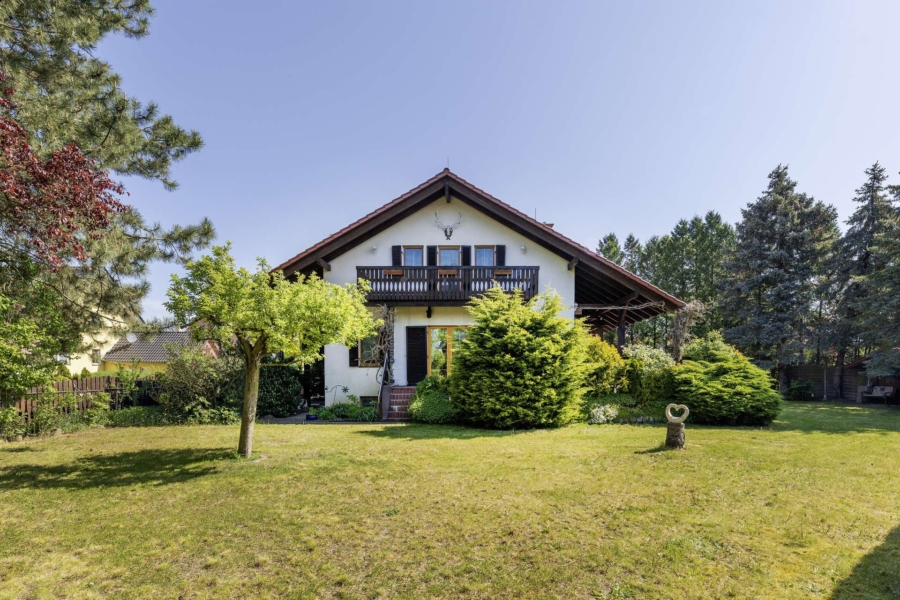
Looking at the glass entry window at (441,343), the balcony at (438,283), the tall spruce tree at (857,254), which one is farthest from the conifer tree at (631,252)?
the glass entry window at (441,343)

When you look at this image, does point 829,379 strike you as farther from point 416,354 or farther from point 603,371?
point 416,354

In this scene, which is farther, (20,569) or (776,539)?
(776,539)

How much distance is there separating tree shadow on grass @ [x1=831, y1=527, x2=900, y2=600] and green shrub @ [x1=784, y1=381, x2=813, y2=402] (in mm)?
24181

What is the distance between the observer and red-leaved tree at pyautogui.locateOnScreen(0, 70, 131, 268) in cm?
485

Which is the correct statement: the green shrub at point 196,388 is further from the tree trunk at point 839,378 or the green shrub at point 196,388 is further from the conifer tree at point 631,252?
the conifer tree at point 631,252

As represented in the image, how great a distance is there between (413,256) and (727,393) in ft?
35.3

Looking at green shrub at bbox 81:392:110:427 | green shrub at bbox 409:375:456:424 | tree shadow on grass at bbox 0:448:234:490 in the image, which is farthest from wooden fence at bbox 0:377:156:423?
green shrub at bbox 409:375:456:424

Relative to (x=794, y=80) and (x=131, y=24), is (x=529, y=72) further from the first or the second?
(x=131, y=24)

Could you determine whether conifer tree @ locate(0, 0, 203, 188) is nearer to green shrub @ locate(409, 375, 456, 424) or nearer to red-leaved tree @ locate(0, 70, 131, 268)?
red-leaved tree @ locate(0, 70, 131, 268)

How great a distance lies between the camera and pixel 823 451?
26.7ft

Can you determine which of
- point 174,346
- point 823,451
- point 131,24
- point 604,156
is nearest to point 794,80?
point 604,156

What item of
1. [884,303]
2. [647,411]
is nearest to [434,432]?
[647,411]

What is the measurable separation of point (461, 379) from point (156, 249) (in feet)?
24.9

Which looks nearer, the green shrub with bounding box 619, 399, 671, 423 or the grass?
the grass
